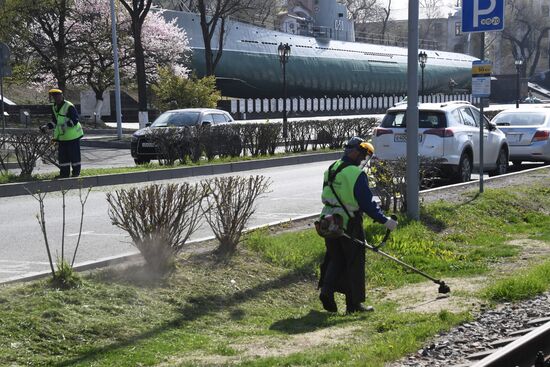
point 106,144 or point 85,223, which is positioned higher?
point 85,223

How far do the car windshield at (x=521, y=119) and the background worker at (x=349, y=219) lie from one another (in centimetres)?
1545

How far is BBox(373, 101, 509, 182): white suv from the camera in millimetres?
17188

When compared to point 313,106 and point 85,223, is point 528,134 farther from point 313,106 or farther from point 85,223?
point 313,106

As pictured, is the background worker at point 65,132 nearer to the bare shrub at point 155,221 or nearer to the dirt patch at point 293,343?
the bare shrub at point 155,221

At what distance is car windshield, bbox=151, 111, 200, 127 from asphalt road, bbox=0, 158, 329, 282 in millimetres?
6000

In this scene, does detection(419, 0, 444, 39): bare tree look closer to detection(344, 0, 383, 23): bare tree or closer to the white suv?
detection(344, 0, 383, 23): bare tree

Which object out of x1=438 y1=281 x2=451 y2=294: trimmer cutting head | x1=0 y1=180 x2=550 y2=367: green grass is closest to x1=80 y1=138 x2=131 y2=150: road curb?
x1=0 y1=180 x2=550 y2=367: green grass

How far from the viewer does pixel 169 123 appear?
81.3ft

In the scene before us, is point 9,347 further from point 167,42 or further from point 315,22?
point 315,22

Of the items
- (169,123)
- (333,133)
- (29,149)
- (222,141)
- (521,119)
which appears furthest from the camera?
(333,133)

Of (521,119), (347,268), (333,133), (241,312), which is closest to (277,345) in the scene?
(241,312)

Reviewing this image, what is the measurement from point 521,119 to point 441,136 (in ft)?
21.8

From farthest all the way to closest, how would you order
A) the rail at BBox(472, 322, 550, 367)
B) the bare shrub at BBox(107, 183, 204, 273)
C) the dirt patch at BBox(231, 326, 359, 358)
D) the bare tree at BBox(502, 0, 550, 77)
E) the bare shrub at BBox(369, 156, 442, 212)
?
1. the bare tree at BBox(502, 0, 550, 77)
2. the bare shrub at BBox(369, 156, 442, 212)
3. the bare shrub at BBox(107, 183, 204, 273)
4. the dirt patch at BBox(231, 326, 359, 358)
5. the rail at BBox(472, 322, 550, 367)

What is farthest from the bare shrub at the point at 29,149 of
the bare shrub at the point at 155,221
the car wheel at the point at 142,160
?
the bare shrub at the point at 155,221
